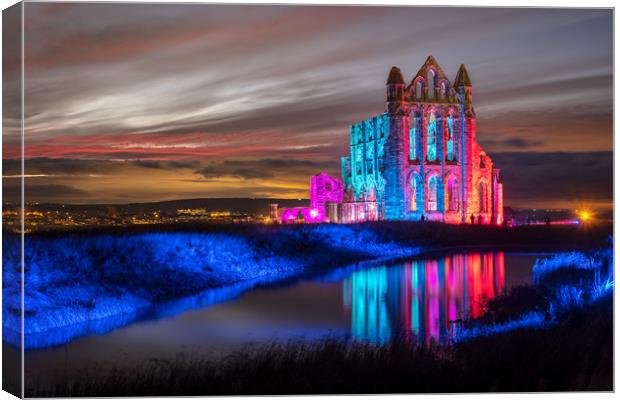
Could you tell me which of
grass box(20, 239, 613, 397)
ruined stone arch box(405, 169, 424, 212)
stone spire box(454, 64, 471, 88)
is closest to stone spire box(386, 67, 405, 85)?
stone spire box(454, 64, 471, 88)

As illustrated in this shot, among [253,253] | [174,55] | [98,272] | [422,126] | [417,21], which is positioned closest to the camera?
[417,21]

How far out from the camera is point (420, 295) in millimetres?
25656

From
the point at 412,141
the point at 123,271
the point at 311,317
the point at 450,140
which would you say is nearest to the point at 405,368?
the point at 311,317

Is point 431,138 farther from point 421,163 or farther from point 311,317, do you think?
point 311,317

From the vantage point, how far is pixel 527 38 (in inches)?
717

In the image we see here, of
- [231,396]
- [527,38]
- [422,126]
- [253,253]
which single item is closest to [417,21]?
[527,38]

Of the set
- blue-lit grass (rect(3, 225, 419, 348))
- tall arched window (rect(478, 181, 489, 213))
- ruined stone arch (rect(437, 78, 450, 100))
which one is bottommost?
A: blue-lit grass (rect(3, 225, 419, 348))

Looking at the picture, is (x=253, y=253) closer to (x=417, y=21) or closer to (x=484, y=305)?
(x=484, y=305)

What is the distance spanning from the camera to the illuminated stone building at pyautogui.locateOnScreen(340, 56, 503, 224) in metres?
49.2

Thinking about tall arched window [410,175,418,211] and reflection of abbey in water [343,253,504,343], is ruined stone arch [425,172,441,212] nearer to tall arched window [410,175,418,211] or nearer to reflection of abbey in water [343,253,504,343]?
tall arched window [410,175,418,211]

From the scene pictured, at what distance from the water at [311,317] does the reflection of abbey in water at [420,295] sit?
0.03 meters

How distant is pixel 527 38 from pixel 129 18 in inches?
318

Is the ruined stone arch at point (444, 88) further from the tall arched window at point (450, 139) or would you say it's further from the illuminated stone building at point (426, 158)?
the tall arched window at point (450, 139)

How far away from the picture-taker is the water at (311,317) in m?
17.3
